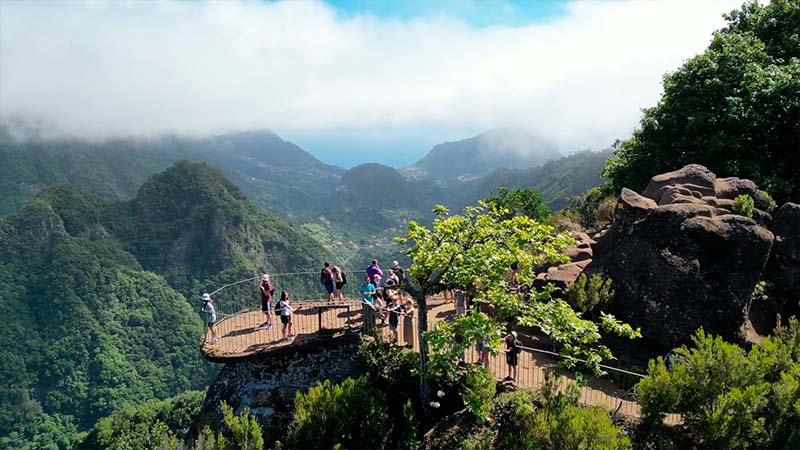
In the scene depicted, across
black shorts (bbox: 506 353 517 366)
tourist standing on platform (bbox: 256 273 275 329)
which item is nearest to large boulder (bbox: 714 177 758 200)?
black shorts (bbox: 506 353 517 366)

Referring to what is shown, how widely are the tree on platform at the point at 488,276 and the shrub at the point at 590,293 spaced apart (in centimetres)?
339

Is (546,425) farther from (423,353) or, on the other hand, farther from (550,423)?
(423,353)

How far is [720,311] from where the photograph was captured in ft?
44.3

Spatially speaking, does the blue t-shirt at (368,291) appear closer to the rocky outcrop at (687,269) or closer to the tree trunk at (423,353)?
the tree trunk at (423,353)

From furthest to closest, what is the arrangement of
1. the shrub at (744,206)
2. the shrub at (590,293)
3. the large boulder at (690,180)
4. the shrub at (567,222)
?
the shrub at (567,222) < the large boulder at (690,180) < the shrub at (744,206) < the shrub at (590,293)

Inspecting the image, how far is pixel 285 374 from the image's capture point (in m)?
14.5

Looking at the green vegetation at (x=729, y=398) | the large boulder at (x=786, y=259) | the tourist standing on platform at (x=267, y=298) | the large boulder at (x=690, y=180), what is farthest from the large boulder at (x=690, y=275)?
the tourist standing on platform at (x=267, y=298)

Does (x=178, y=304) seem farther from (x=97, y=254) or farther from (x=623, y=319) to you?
(x=623, y=319)

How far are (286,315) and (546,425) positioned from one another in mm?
8172

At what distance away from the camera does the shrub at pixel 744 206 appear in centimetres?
1514

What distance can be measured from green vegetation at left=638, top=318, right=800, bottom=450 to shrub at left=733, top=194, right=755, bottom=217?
241 inches

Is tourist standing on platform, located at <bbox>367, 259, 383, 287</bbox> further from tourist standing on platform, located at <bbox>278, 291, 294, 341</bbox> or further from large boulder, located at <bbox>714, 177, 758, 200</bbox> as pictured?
large boulder, located at <bbox>714, 177, 758, 200</bbox>

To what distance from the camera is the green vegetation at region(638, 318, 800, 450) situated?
9.30m

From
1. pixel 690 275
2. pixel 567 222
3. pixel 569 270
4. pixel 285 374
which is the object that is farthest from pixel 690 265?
pixel 285 374
